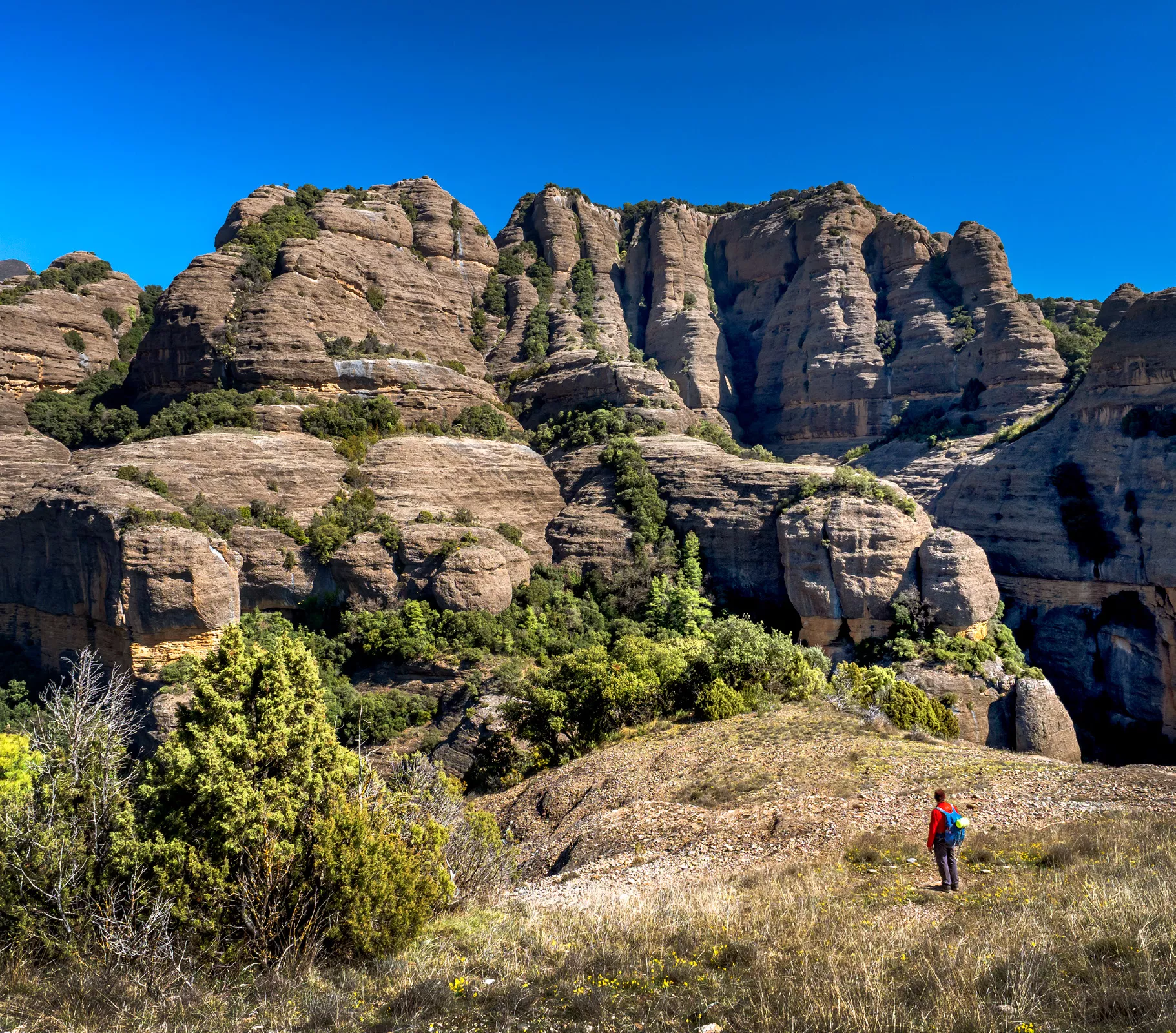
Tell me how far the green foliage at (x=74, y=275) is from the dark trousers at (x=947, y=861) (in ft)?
173

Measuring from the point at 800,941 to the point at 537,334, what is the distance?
158ft

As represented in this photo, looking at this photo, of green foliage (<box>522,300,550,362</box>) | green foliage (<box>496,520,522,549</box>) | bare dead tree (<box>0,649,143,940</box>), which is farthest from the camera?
green foliage (<box>522,300,550,362</box>)

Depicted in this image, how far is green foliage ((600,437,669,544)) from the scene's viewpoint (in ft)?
112

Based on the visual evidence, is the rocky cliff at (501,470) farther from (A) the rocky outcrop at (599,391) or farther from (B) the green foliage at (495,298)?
(B) the green foliage at (495,298)

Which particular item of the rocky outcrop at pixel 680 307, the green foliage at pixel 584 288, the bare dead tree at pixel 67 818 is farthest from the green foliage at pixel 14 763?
the rocky outcrop at pixel 680 307

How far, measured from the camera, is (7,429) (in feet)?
104

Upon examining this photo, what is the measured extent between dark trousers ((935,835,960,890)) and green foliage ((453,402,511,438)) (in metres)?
31.1

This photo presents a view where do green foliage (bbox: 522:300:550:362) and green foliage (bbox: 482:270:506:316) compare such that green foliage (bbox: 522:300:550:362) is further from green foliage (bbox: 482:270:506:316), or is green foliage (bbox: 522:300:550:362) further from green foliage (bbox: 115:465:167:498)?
green foliage (bbox: 115:465:167:498)

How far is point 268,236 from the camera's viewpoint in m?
38.4

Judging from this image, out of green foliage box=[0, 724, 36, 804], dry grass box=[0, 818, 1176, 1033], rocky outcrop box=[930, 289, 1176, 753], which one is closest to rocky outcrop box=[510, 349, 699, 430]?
rocky outcrop box=[930, 289, 1176, 753]

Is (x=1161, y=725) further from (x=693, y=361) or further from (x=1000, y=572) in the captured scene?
(x=693, y=361)

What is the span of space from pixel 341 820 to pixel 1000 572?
34.5m

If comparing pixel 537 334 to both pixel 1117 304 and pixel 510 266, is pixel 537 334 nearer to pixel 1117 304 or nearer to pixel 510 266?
pixel 510 266

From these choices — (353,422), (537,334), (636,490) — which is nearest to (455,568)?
(353,422)
